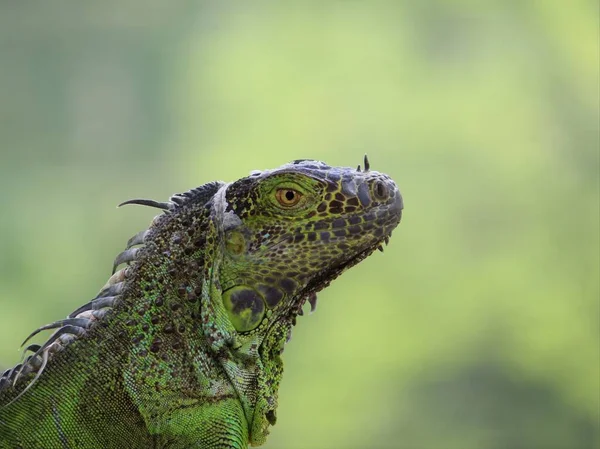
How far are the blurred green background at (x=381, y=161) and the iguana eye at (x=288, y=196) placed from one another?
3.62 meters

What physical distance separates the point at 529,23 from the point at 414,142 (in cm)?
144

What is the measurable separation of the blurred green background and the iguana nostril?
363 cm

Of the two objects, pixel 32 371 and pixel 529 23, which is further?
pixel 529 23

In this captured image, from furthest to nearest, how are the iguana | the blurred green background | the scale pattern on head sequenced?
the blurred green background
the scale pattern on head
the iguana

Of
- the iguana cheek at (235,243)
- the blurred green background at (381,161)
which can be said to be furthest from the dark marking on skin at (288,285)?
the blurred green background at (381,161)

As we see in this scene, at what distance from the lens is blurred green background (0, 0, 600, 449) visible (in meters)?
6.05

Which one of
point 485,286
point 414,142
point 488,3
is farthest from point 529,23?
point 485,286

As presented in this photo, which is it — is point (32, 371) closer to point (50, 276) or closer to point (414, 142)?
point (50, 276)

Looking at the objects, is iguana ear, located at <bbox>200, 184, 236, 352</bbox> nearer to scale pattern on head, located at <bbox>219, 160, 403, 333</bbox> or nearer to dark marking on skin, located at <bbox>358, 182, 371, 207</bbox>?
scale pattern on head, located at <bbox>219, 160, 403, 333</bbox>

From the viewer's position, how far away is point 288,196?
235 centimetres

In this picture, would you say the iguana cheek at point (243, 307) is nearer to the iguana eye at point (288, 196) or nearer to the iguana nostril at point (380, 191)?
the iguana eye at point (288, 196)

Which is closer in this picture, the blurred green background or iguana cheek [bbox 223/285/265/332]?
iguana cheek [bbox 223/285/265/332]

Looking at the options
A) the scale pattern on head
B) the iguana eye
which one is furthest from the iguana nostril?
the iguana eye

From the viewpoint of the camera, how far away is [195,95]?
617 cm
